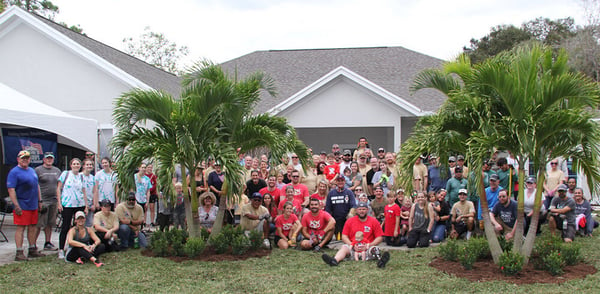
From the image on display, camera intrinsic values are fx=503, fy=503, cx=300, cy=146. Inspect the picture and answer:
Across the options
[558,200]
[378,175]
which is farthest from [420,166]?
[558,200]

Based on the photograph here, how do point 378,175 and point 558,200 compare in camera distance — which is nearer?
point 558,200

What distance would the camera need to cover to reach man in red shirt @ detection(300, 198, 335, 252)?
31.5 ft

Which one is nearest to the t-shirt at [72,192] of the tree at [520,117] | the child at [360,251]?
the child at [360,251]

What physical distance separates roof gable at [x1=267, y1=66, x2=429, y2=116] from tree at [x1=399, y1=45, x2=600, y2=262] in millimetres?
8239

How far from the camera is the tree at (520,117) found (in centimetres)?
698

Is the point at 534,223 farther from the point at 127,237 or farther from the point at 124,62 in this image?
the point at 124,62

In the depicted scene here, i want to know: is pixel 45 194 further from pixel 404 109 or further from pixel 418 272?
pixel 404 109

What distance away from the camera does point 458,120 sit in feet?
24.9

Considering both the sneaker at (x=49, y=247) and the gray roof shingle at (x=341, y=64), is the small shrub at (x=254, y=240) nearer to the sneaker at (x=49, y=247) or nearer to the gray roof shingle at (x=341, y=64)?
the sneaker at (x=49, y=247)

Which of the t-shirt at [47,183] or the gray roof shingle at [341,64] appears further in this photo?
the gray roof shingle at [341,64]

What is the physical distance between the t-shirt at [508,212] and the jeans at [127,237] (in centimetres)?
681

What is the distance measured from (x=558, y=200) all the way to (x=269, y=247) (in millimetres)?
6125

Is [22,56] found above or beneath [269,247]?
above

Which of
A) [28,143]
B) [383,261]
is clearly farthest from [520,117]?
[28,143]
